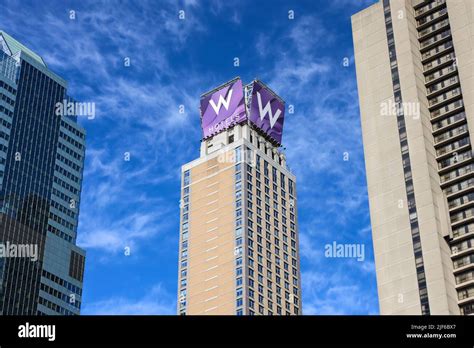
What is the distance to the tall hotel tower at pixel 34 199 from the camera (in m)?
168

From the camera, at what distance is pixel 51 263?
17500 centimetres

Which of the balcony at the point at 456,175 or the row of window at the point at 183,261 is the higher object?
the row of window at the point at 183,261

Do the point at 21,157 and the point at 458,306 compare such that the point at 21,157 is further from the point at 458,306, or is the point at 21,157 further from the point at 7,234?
the point at 458,306

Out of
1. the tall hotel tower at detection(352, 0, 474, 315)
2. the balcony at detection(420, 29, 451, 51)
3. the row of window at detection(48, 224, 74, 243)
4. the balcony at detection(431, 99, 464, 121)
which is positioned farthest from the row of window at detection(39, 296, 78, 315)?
the balcony at detection(420, 29, 451, 51)

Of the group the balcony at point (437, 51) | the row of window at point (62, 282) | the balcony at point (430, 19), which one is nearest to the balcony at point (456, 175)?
the balcony at point (437, 51)

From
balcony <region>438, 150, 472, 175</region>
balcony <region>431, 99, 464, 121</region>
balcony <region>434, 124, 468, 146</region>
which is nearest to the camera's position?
balcony <region>438, 150, 472, 175</region>

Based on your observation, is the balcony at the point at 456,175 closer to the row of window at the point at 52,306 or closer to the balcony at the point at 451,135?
the balcony at the point at 451,135

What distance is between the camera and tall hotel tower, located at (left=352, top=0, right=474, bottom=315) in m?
112

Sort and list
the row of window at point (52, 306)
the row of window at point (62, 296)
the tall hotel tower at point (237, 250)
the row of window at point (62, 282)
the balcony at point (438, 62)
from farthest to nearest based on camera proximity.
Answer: the tall hotel tower at point (237, 250), the row of window at point (62, 282), the row of window at point (62, 296), the row of window at point (52, 306), the balcony at point (438, 62)

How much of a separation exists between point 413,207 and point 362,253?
12.0m

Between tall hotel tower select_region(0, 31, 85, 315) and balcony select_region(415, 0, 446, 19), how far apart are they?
9547 cm

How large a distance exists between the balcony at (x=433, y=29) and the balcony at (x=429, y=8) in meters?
2.90

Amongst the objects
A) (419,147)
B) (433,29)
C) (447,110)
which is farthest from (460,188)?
(433,29)

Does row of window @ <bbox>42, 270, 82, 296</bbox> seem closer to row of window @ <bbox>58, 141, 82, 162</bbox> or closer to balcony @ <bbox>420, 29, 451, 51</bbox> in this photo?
row of window @ <bbox>58, 141, 82, 162</bbox>
